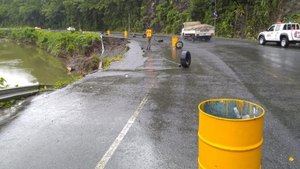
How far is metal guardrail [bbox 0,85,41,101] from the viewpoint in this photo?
12492mm

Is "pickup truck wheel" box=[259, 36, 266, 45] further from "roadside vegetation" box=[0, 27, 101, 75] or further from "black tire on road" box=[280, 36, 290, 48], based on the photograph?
"roadside vegetation" box=[0, 27, 101, 75]

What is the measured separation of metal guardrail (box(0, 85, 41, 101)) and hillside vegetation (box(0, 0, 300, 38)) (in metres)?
30.6

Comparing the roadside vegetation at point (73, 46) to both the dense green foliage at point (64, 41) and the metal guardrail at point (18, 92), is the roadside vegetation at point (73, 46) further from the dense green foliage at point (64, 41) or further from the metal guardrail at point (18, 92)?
the metal guardrail at point (18, 92)

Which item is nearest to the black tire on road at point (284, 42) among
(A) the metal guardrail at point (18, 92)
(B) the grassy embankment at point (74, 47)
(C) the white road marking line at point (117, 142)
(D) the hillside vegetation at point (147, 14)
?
(D) the hillside vegetation at point (147, 14)

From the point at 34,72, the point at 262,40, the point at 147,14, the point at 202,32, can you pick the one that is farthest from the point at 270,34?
the point at 147,14

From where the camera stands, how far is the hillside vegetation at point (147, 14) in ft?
140

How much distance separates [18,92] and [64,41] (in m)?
39.9

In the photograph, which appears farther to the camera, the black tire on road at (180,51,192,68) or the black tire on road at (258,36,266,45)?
the black tire on road at (258,36,266,45)

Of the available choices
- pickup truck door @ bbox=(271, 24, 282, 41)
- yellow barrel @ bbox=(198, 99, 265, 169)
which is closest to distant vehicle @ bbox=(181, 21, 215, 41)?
pickup truck door @ bbox=(271, 24, 282, 41)

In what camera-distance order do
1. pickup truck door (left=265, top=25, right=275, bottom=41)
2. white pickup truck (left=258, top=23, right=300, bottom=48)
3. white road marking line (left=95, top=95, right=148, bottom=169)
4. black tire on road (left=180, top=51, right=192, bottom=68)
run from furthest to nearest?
pickup truck door (left=265, top=25, right=275, bottom=41) → white pickup truck (left=258, top=23, right=300, bottom=48) → black tire on road (left=180, top=51, right=192, bottom=68) → white road marking line (left=95, top=95, right=148, bottom=169)

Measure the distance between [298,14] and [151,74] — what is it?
85.2 feet

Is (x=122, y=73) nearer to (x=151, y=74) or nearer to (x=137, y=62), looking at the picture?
(x=151, y=74)

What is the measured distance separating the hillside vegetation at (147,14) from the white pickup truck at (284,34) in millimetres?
6944

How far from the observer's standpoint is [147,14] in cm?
7131
